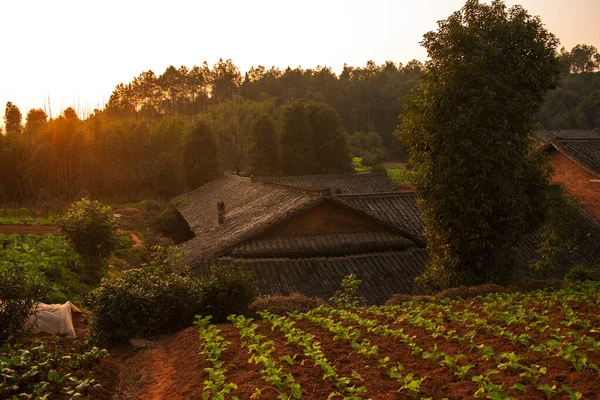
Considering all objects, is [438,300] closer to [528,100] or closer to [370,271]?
[370,271]

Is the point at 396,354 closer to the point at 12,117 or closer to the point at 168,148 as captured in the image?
the point at 168,148

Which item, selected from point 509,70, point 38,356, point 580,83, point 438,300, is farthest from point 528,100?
point 580,83

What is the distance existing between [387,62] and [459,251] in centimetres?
12015

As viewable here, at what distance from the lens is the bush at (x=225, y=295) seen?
1174 cm

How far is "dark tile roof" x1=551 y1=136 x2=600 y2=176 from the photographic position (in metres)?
22.2

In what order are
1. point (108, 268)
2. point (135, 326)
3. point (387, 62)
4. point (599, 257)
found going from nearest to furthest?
point (135, 326) < point (599, 257) < point (108, 268) < point (387, 62)

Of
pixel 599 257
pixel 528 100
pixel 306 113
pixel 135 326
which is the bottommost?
pixel 599 257

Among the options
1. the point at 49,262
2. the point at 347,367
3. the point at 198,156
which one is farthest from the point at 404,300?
the point at 198,156

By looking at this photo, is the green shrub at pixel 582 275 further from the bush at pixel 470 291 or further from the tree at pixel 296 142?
the tree at pixel 296 142

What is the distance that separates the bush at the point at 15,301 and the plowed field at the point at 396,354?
9.27 feet

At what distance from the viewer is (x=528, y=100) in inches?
566

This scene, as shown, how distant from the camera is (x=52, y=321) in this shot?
12.1m

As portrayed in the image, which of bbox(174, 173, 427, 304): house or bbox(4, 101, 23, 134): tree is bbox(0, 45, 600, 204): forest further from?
bbox(174, 173, 427, 304): house

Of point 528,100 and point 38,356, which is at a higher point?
point 528,100
